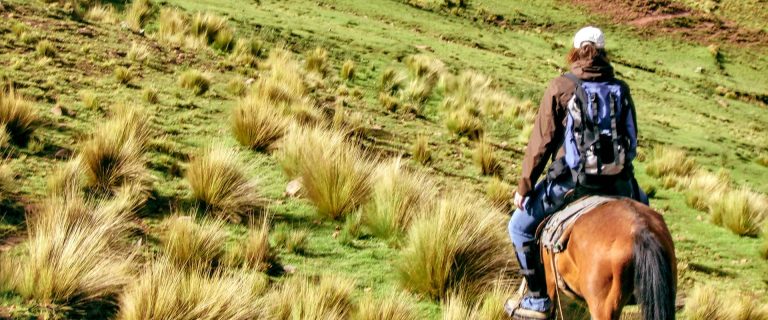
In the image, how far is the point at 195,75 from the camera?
424 inches

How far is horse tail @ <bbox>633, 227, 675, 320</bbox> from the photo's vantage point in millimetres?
3709

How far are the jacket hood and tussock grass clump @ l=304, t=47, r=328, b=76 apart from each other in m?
9.47

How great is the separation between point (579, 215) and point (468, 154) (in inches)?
253

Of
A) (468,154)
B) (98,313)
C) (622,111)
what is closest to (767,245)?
(468,154)

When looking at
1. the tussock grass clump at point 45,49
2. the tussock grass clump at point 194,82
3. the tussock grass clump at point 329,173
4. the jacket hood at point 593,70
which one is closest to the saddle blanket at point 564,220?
the jacket hood at point 593,70

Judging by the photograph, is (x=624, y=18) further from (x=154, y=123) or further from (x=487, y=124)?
(x=154, y=123)

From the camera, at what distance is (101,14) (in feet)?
44.8

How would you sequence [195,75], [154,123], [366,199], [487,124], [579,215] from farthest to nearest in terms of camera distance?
[487,124] < [195,75] < [154,123] < [366,199] < [579,215]

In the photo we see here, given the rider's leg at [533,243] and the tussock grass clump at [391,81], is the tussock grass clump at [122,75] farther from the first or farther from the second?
the rider's leg at [533,243]

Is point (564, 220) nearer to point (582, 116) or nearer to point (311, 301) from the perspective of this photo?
point (582, 116)

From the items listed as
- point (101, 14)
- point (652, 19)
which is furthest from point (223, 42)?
point (652, 19)

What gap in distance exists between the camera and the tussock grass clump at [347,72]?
13859 millimetres

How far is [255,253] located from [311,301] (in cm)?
120

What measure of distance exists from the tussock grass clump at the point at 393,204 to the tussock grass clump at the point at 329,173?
18cm
